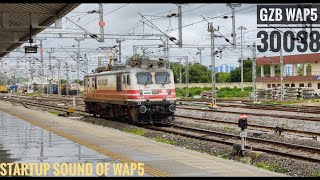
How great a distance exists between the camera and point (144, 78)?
81.6 feet

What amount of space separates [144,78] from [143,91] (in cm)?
69

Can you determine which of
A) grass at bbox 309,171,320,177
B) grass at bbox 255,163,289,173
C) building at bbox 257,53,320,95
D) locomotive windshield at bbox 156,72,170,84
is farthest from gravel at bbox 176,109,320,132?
building at bbox 257,53,320,95

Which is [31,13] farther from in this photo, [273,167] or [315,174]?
[315,174]

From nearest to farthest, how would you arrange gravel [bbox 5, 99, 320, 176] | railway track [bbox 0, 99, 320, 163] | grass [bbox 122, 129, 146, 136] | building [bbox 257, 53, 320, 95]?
gravel [bbox 5, 99, 320, 176], railway track [bbox 0, 99, 320, 163], grass [bbox 122, 129, 146, 136], building [bbox 257, 53, 320, 95]

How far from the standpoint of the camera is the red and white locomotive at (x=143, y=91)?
24516 mm

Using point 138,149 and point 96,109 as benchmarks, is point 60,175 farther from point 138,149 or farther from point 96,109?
point 96,109

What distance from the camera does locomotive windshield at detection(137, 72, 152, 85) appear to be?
24.8 m

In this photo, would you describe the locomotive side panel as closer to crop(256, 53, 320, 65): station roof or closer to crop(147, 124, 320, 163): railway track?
crop(147, 124, 320, 163): railway track

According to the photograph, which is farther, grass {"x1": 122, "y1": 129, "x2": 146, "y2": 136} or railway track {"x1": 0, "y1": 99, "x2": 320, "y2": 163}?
grass {"x1": 122, "y1": 129, "x2": 146, "y2": 136}

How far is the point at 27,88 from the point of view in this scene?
131875 mm

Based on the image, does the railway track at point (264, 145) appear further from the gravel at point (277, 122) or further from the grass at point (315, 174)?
the gravel at point (277, 122)

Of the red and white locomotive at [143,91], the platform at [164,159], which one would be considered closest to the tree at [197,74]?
the red and white locomotive at [143,91]

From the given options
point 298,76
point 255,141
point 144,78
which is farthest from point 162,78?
point 298,76

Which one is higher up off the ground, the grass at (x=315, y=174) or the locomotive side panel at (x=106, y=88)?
the locomotive side panel at (x=106, y=88)
